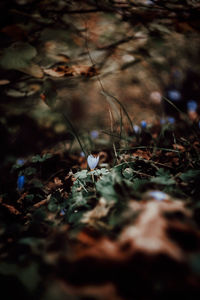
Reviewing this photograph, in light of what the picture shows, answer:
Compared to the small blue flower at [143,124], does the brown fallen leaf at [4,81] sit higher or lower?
higher

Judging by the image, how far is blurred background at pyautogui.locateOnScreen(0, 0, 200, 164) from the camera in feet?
4.49

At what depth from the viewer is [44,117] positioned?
4.62 feet

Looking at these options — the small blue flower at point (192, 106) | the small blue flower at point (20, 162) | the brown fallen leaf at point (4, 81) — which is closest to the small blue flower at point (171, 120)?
the small blue flower at point (192, 106)

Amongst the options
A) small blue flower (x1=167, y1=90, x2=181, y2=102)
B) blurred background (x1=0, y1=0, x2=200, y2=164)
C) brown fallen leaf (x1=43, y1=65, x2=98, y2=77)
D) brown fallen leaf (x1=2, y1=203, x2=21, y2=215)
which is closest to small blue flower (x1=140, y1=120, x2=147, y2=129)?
blurred background (x1=0, y1=0, x2=200, y2=164)

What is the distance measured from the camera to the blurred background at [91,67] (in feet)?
4.49

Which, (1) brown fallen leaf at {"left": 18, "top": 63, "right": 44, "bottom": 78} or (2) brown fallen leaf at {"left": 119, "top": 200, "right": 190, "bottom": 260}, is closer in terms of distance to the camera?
(2) brown fallen leaf at {"left": 119, "top": 200, "right": 190, "bottom": 260}

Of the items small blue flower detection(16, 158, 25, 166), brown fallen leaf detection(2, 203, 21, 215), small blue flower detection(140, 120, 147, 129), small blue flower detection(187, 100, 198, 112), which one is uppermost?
small blue flower detection(187, 100, 198, 112)

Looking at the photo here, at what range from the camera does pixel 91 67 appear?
1529 mm

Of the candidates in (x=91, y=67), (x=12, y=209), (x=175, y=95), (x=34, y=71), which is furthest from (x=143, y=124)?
(x=12, y=209)

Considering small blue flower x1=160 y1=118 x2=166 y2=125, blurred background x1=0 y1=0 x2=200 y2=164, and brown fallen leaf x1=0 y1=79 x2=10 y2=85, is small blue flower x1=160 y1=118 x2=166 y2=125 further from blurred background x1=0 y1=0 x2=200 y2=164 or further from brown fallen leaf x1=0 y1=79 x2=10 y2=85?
brown fallen leaf x1=0 y1=79 x2=10 y2=85

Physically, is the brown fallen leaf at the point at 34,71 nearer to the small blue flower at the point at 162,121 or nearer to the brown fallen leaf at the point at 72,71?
the brown fallen leaf at the point at 72,71

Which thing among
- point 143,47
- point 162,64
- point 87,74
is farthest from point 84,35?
point 162,64

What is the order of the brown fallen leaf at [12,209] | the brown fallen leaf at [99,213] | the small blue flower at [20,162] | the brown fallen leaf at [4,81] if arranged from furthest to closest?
the brown fallen leaf at [4,81] < the small blue flower at [20,162] < the brown fallen leaf at [12,209] < the brown fallen leaf at [99,213]

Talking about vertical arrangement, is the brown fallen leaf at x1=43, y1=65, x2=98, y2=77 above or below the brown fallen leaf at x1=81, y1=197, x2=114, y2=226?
above
